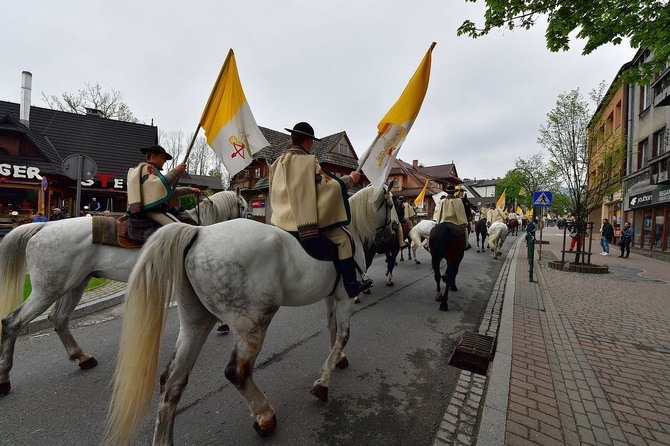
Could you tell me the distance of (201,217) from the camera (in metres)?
4.23

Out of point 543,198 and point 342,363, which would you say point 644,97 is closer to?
point 543,198

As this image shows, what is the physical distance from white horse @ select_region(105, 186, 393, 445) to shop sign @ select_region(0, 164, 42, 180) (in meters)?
20.7

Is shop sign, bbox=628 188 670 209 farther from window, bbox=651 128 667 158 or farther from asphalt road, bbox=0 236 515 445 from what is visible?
asphalt road, bbox=0 236 515 445

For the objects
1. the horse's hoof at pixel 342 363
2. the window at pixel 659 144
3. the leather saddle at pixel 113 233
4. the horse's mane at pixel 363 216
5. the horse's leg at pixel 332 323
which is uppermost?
the window at pixel 659 144

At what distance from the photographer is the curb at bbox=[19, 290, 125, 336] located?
3.97 meters

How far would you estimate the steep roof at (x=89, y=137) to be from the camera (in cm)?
2022

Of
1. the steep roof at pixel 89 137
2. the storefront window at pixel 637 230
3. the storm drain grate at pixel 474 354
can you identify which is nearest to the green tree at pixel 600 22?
the storm drain grate at pixel 474 354

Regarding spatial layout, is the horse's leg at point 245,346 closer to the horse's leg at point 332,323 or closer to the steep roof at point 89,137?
the horse's leg at point 332,323

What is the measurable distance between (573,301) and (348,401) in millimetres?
6046

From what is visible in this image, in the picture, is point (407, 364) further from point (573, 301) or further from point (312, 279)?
point (573, 301)

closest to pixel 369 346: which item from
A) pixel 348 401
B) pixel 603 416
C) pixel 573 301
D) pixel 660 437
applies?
pixel 348 401

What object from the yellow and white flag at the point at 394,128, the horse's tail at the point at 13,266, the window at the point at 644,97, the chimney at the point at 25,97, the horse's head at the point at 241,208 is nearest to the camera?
the horse's tail at the point at 13,266

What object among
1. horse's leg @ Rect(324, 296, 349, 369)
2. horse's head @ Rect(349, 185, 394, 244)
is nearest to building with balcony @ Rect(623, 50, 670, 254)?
horse's head @ Rect(349, 185, 394, 244)

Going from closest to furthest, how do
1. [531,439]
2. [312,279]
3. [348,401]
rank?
[531,439]
[312,279]
[348,401]
